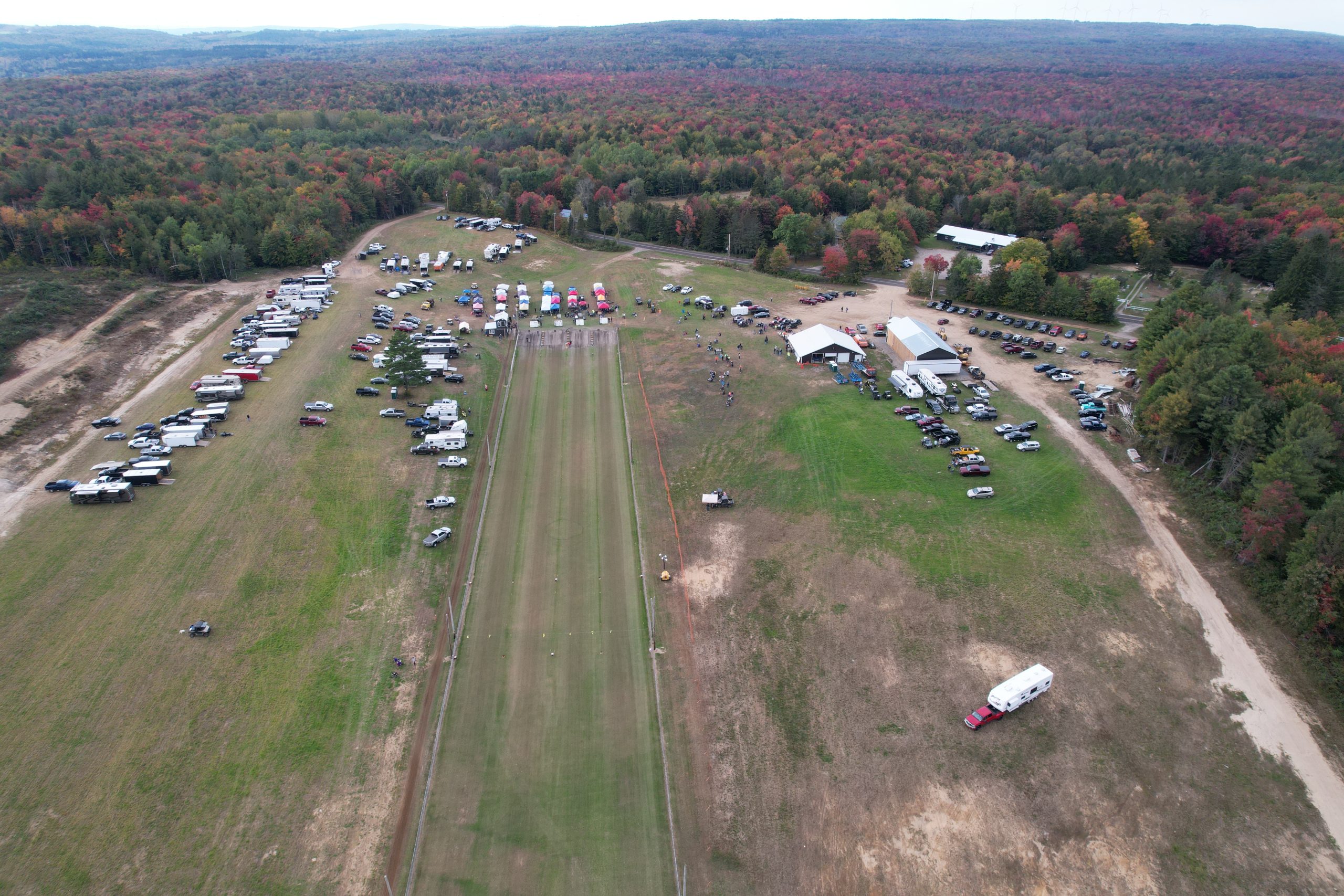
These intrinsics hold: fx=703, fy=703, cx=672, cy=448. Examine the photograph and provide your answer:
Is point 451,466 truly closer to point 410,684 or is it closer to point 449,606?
point 449,606

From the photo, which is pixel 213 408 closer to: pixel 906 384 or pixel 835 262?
pixel 906 384

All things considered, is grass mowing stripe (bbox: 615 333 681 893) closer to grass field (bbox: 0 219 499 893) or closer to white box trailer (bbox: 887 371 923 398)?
grass field (bbox: 0 219 499 893)

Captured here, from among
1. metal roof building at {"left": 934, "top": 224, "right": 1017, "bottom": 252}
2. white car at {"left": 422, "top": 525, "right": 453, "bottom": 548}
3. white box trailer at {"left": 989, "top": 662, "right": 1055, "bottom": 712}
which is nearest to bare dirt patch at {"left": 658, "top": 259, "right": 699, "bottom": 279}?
metal roof building at {"left": 934, "top": 224, "right": 1017, "bottom": 252}

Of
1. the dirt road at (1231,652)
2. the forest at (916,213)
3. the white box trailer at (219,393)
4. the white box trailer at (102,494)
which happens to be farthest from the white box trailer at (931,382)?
the white box trailer at (102,494)

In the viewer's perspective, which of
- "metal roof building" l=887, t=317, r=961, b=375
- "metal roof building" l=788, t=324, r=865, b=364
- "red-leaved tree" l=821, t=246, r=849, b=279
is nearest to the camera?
"metal roof building" l=887, t=317, r=961, b=375

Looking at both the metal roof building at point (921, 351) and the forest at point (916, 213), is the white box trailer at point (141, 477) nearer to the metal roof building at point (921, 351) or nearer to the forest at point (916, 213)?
the forest at point (916, 213)

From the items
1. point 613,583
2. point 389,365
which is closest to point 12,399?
point 389,365

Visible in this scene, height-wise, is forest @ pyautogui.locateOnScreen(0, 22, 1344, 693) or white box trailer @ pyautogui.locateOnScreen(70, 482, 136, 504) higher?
forest @ pyautogui.locateOnScreen(0, 22, 1344, 693)
